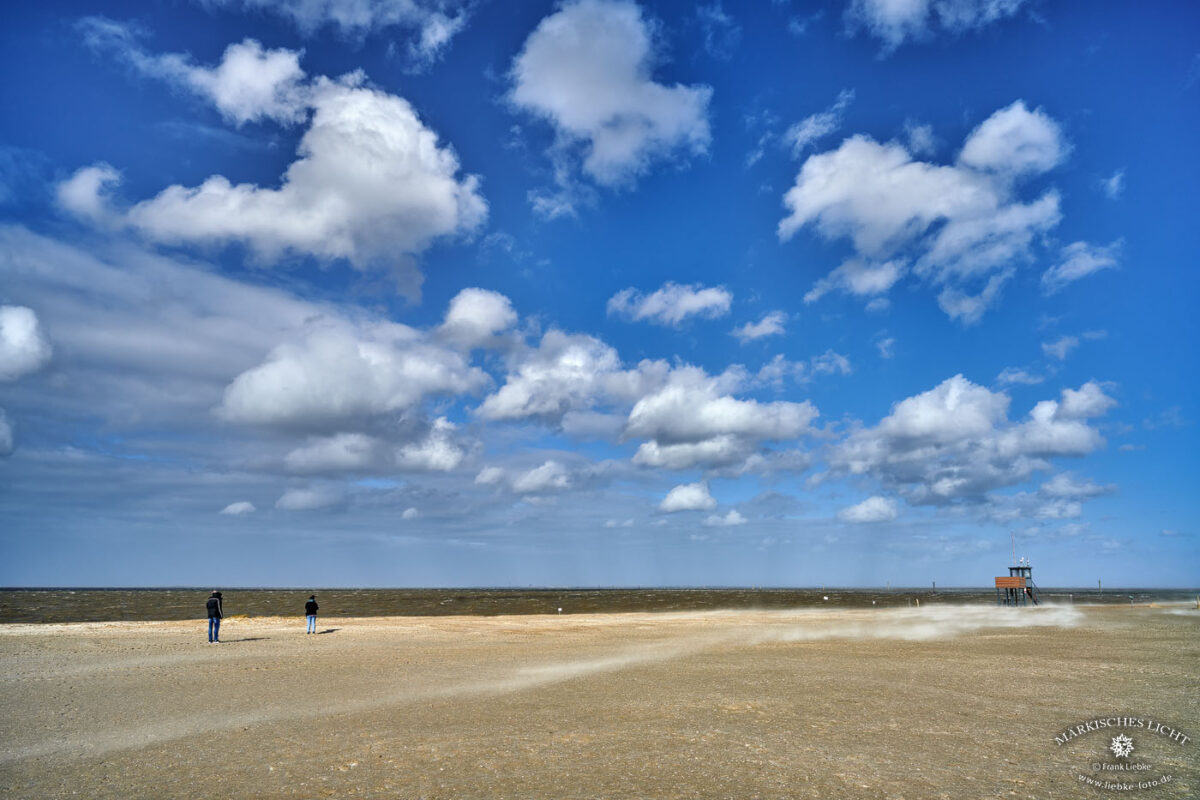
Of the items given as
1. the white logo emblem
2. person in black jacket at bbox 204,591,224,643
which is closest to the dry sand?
the white logo emblem

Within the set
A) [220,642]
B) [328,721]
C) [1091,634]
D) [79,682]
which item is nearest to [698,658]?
[328,721]

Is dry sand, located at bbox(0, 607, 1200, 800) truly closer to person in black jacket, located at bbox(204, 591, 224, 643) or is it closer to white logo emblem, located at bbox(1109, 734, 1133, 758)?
white logo emblem, located at bbox(1109, 734, 1133, 758)

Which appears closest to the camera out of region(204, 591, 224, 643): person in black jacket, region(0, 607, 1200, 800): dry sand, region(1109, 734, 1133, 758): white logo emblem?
region(0, 607, 1200, 800): dry sand

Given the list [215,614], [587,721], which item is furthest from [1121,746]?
[215,614]

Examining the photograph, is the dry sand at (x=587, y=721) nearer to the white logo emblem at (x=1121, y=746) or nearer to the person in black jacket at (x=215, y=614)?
the white logo emblem at (x=1121, y=746)

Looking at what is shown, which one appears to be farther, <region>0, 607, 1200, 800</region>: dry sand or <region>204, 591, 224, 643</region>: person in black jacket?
<region>204, 591, 224, 643</region>: person in black jacket

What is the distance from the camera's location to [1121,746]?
43.1ft

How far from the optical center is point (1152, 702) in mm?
17469

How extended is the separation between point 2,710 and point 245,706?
18.4 feet

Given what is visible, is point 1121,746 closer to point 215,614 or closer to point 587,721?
point 587,721

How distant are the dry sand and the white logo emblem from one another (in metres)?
0.16

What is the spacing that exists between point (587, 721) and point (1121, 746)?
10.4 metres

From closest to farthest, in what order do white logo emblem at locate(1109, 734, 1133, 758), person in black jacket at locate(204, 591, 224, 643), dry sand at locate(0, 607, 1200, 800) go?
1. dry sand at locate(0, 607, 1200, 800)
2. white logo emblem at locate(1109, 734, 1133, 758)
3. person in black jacket at locate(204, 591, 224, 643)

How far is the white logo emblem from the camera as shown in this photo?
1267cm
